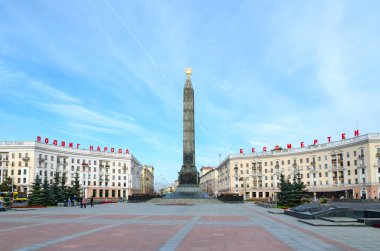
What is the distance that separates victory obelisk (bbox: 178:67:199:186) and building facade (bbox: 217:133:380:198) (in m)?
25.0

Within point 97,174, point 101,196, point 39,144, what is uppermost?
point 39,144

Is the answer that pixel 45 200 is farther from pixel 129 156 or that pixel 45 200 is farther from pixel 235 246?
pixel 129 156

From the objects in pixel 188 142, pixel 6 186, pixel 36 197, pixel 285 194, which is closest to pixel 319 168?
pixel 188 142

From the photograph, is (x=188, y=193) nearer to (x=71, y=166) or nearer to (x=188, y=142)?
(x=188, y=142)

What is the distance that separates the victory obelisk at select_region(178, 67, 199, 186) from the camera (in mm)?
58312

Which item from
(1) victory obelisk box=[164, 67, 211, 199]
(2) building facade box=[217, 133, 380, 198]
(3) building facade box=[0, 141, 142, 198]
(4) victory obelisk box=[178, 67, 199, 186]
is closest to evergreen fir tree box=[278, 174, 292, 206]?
(1) victory obelisk box=[164, 67, 211, 199]

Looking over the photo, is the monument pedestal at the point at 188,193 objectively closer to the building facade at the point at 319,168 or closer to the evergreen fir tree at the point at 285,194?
the evergreen fir tree at the point at 285,194

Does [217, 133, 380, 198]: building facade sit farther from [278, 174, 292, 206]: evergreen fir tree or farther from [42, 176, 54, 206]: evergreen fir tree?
[42, 176, 54, 206]: evergreen fir tree

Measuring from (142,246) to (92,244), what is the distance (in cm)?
188

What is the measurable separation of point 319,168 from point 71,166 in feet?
233

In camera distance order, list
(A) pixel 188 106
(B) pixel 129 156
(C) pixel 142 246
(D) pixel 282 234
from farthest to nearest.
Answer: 1. (B) pixel 129 156
2. (A) pixel 188 106
3. (D) pixel 282 234
4. (C) pixel 142 246

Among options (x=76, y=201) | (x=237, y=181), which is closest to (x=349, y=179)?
(x=237, y=181)

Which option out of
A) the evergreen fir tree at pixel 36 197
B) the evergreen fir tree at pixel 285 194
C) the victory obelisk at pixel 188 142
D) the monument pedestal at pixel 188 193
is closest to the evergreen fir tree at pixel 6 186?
the evergreen fir tree at pixel 36 197

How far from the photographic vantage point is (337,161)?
3396 inches
